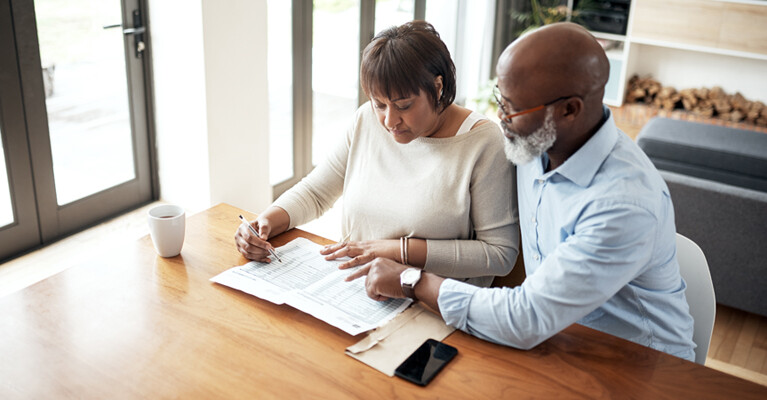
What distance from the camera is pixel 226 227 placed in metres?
1.70

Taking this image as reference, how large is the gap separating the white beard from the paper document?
38 centimetres

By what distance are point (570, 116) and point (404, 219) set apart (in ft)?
1.70

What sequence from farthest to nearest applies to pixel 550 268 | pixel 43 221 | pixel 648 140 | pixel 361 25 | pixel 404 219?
pixel 361 25
pixel 648 140
pixel 43 221
pixel 404 219
pixel 550 268

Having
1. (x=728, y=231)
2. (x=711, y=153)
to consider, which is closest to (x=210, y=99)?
(x=728, y=231)

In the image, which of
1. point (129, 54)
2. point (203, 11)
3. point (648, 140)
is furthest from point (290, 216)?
point (648, 140)

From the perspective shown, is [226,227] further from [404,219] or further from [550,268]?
[550,268]

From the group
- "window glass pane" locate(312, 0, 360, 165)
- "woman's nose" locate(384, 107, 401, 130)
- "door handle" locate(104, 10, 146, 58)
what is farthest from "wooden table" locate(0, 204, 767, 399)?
"window glass pane" locate(312, 0, 360, 165)

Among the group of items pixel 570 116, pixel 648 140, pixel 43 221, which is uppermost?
pixel 570 116

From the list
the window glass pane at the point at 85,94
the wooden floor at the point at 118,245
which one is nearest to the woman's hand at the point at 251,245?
the wooden floor at the point at 118,245

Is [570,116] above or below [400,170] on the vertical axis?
above

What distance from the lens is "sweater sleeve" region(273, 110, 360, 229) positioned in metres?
1.79

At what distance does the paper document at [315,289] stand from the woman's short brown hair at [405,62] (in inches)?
16.8

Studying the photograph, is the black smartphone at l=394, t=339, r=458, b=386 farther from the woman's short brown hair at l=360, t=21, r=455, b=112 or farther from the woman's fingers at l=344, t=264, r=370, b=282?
the woman's short brown hair at l=360, t=21, r=455, b=112

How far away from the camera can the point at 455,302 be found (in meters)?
1.29
